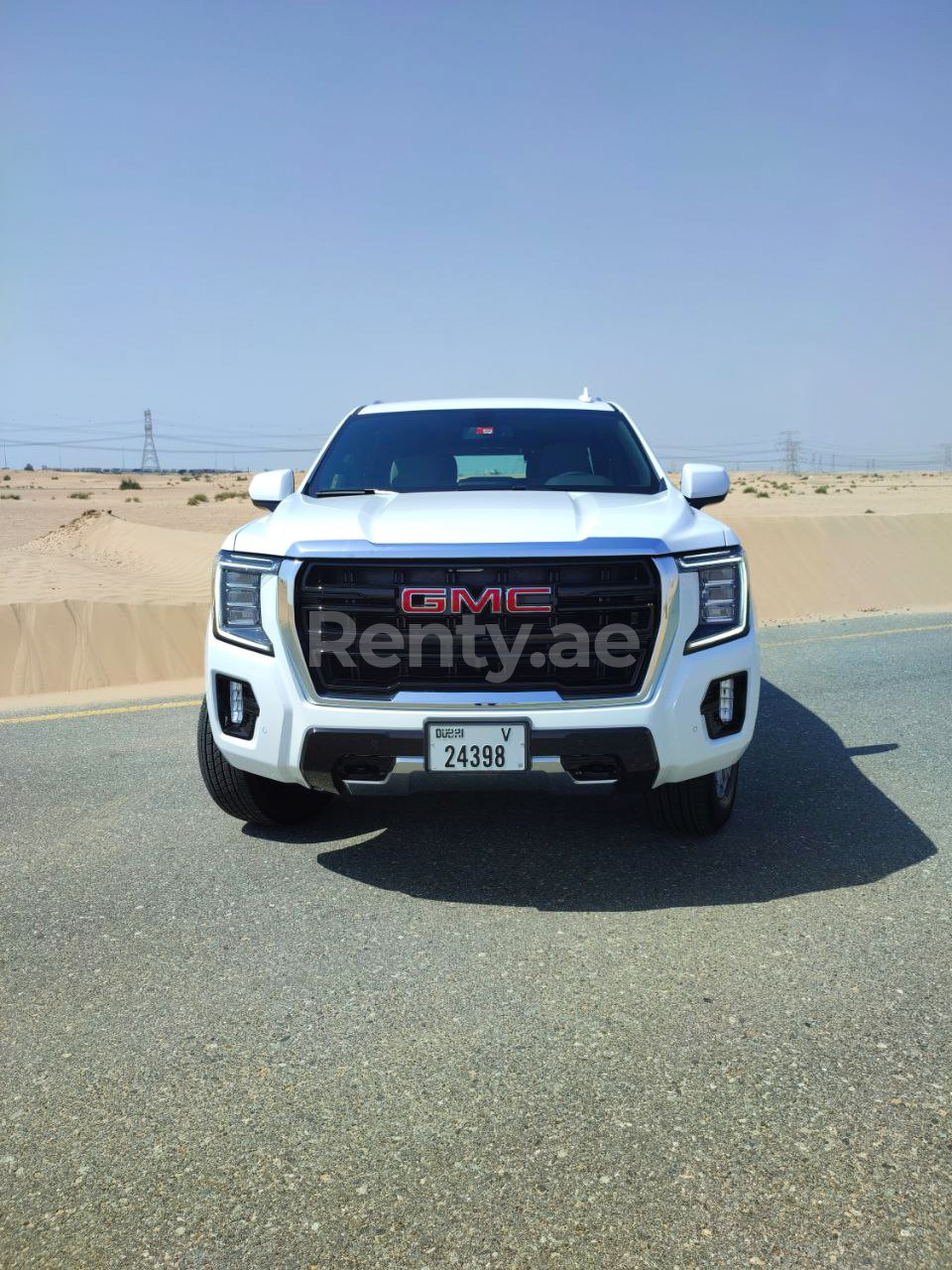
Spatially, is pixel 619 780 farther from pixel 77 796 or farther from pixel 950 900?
pixel 77 796

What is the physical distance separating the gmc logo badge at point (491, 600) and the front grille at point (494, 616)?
0.02 metres

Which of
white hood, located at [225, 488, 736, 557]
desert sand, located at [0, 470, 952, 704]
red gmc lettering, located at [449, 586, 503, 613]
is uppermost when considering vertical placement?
white hood, located at [225, 488, 736, 557]

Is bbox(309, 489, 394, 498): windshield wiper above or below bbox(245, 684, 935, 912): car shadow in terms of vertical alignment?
above

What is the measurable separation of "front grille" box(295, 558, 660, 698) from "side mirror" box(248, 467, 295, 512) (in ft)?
4.26

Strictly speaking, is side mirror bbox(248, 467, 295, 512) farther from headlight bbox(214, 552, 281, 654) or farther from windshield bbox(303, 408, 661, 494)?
headlight bbox(214, 552, 281, 654)

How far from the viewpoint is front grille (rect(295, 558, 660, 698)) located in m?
3.90

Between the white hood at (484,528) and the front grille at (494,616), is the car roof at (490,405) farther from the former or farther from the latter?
the front grille at (494,616)

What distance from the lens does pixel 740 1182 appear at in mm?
2389

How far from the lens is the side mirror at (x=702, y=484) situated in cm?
505

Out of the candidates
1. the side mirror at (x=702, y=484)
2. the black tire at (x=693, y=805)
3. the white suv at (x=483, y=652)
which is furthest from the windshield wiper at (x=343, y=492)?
the black tire at (x=693, y=805)

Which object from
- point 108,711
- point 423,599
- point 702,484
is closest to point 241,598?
point 423,599

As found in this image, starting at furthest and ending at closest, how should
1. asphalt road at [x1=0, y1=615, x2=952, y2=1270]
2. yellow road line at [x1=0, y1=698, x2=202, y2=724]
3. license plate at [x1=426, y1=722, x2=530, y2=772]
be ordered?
yellow road line at [x1=0, y1=698, x2=202, y2=724]
license plate at [x1=426, y1=722, x2=530, y2=772]
asphalt road at [x1=0, y1=615, x2=952, y2=1270]

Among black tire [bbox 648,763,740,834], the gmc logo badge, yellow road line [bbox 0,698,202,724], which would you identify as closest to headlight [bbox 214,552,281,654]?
the gmc logo badge

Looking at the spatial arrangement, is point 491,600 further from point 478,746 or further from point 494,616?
point 478,746
